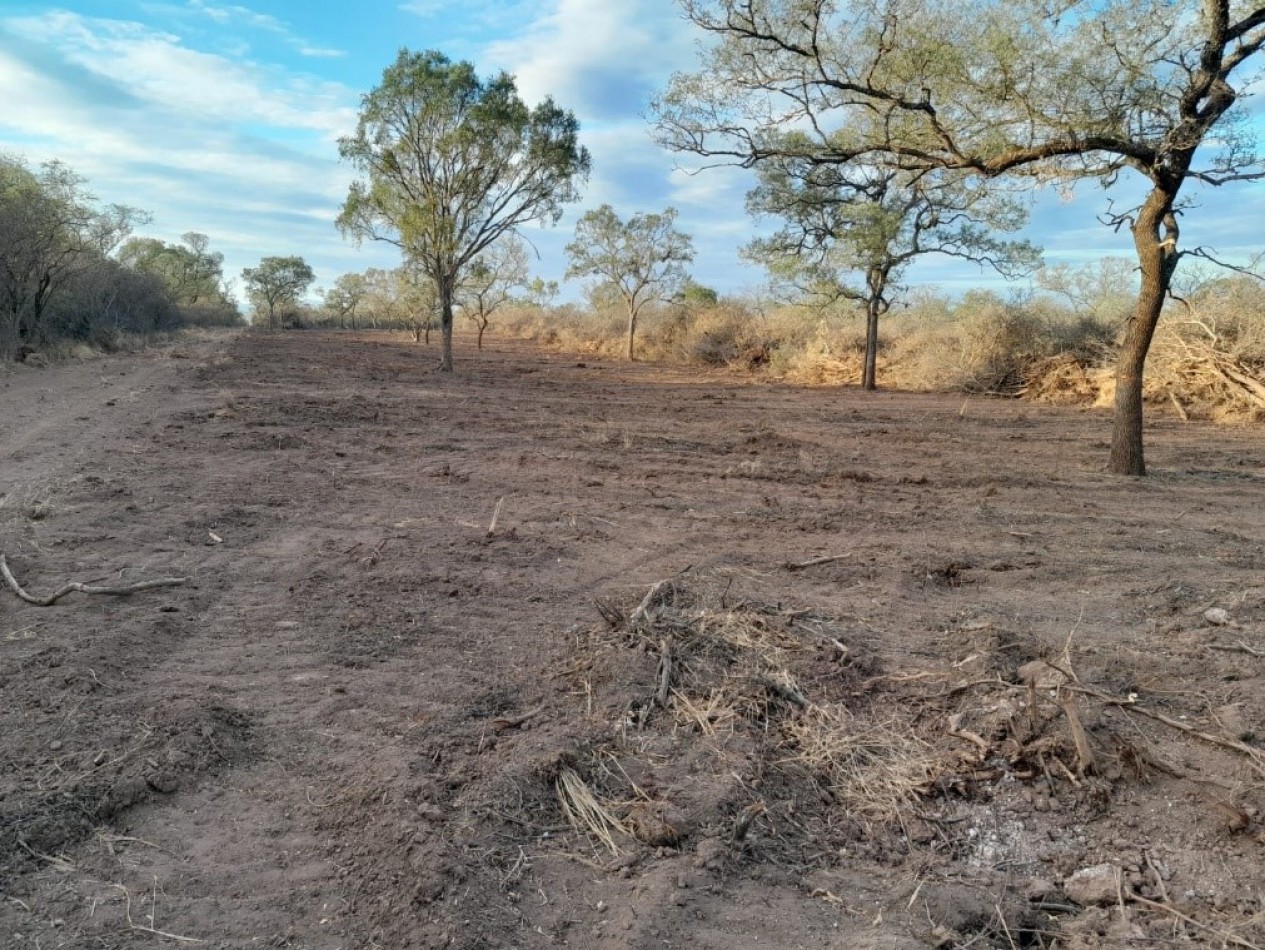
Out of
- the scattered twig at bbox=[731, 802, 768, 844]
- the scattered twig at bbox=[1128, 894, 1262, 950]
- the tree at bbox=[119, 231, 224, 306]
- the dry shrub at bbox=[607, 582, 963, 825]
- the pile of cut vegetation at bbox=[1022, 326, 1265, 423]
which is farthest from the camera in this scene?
the tree at bbox=[119, 231, 224, 306]

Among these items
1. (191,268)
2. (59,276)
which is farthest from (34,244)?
(191,268)

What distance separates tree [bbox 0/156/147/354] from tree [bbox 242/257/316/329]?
194 ft

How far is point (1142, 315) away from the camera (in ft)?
30.5

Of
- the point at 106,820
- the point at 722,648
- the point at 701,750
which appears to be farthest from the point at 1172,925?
the point at 106,820

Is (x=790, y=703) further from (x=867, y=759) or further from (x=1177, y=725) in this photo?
(x=1177, y=725)

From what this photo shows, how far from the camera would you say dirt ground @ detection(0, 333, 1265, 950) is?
8.48ft

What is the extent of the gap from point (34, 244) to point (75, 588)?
23.8 meters

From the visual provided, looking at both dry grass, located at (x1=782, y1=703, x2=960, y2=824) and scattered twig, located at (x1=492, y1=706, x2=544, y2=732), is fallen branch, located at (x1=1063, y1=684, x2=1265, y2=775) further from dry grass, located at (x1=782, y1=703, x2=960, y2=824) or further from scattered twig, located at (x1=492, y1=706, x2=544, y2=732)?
scattered twig, located at (x1=492, y1=706, x2=544, y2=732)

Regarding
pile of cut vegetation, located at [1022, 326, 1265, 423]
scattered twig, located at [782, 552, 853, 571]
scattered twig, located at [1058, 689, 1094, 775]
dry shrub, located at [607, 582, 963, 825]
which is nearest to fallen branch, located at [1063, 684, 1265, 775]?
scattered twig, located at [1058, 689, 1094, 775]

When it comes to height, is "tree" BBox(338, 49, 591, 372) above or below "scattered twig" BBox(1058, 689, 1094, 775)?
above

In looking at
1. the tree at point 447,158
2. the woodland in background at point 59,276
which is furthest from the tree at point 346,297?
the tree at point 447,158

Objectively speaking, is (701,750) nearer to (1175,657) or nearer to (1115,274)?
(1175,657)

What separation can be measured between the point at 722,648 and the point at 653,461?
6.44m

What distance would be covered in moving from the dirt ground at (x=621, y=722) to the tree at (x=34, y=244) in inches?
751
